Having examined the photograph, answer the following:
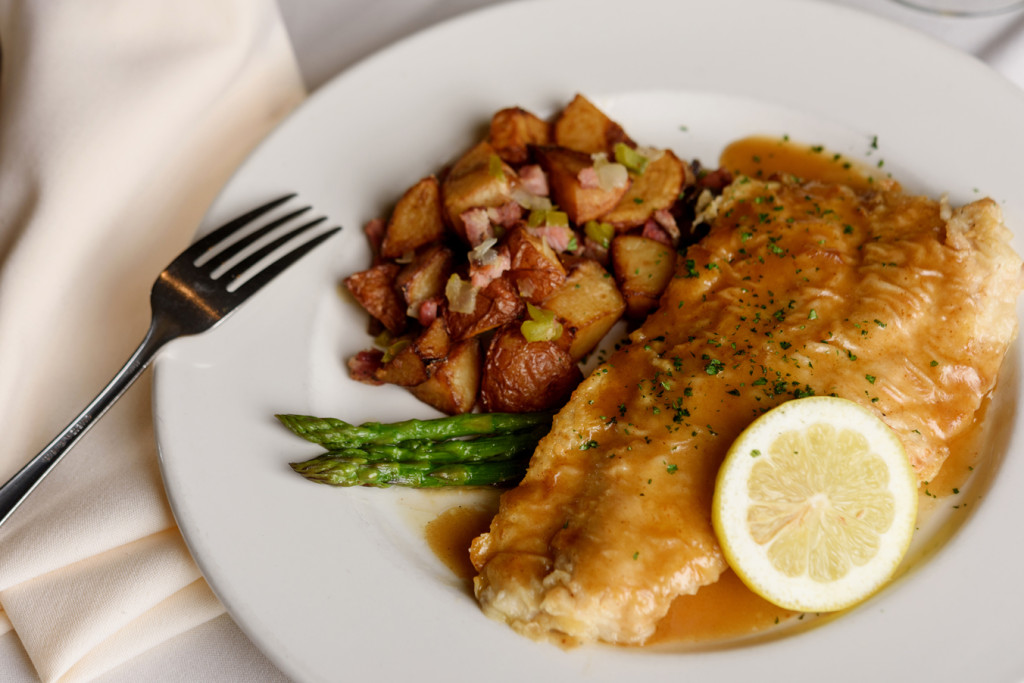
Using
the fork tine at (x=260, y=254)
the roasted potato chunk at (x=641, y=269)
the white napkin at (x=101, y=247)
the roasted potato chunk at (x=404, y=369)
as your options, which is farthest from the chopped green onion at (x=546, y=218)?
the white napkin at (x=101, y=247)

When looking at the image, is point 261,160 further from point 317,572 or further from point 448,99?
point 317,572

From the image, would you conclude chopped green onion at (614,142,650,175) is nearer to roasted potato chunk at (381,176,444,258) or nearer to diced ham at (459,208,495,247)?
diced ham at (459,208,495,247)

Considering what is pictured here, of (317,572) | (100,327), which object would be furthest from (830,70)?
(100,327)

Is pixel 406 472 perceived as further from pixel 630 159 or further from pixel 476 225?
pixel 630 159

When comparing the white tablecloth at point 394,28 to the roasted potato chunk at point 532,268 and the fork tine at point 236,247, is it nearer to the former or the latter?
the fork tine at point 236,247

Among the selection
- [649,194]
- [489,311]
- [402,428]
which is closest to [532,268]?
[489,311]

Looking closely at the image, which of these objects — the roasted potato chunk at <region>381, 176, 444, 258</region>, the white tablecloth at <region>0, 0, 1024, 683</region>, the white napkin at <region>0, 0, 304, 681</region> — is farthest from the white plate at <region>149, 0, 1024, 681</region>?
the white tablecloth at <region>0, 0, 1024, 683</region>
